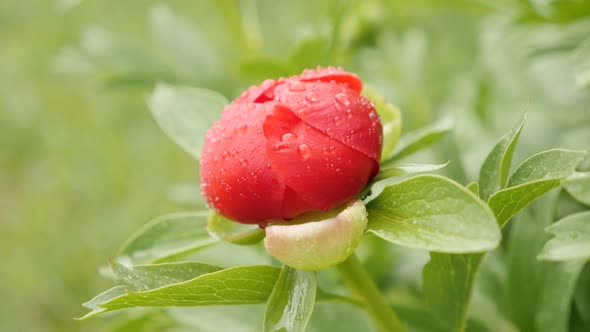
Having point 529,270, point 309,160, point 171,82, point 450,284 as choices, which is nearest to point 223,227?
point 309,160

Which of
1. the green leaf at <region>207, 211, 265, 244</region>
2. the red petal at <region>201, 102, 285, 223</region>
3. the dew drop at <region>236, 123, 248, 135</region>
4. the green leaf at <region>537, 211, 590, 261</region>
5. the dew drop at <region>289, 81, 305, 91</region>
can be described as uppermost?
the dew drop at <region>289, 81, 305, 91</region>

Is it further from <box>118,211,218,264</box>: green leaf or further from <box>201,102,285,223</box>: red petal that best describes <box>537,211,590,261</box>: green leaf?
<box>118,211,218,264</box>: green leaf

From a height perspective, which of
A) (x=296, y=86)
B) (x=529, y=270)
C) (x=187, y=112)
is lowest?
(x=529, y=270)

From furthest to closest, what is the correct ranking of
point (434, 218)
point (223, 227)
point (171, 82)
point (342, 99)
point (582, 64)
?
1. point (171, 82)
2. point (582, 64)
3. point (223, 227)
4. point (342, 99)
5. point (434, 218)

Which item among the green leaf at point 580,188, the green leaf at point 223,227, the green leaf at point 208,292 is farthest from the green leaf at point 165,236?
the green leaf at point 580,188

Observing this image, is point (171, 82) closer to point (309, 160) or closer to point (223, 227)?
point (223, 227)

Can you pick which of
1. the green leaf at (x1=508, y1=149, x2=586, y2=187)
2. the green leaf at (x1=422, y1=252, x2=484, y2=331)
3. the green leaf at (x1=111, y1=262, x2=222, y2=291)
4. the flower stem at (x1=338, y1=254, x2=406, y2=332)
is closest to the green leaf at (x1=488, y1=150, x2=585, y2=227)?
the green leaf at (x1=508, y1=149, x2=586, y2=187)
